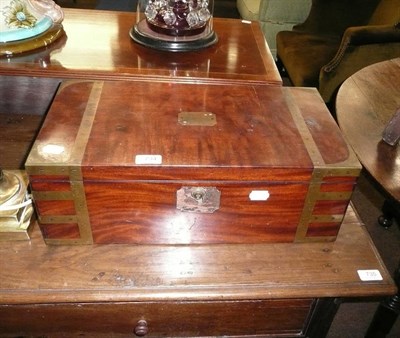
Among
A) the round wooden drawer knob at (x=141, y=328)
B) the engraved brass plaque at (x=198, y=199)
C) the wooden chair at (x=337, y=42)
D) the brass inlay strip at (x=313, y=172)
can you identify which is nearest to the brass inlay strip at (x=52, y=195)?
the engraved brass plaque at (x=198, y=199)

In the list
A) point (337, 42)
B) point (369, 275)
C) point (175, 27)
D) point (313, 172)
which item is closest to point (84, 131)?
Result: point (313, 172)

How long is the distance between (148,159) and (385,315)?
93 cm

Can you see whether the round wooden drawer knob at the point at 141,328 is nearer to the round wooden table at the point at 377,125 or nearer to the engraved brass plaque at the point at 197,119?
the engraved brass plaque at the point at 197,119

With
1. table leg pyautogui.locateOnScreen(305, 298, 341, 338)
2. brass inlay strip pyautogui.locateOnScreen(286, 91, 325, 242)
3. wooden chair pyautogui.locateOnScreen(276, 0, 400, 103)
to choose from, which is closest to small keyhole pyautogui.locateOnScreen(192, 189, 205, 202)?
brass inlay strip pyautogui.locateOnScreen(286, 91, 325, 242)

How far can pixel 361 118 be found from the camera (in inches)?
47.8

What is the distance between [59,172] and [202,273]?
0.39m

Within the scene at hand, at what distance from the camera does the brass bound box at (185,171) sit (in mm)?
834

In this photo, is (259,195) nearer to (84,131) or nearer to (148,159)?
(148,159)

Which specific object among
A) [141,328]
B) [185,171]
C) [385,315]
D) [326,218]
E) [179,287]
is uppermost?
[185,171]

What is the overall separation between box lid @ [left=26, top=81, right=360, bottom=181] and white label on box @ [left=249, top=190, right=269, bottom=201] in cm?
4

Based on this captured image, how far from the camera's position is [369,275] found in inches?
37.2

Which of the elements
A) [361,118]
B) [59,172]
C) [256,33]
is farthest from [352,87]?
[59,172]

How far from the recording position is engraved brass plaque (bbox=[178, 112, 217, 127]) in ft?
3.12

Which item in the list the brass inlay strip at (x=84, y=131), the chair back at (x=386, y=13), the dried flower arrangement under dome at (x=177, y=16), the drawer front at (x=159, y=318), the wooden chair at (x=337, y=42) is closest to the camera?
the brass inlay strip at (x=84, y=131)
